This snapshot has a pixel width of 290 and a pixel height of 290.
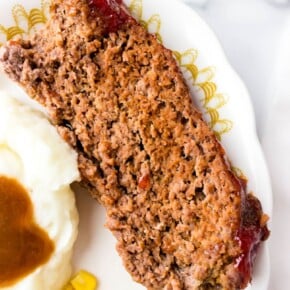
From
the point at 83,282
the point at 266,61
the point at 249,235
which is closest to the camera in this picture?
the point at 249,235

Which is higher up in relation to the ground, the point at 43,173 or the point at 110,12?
the point at 110,12

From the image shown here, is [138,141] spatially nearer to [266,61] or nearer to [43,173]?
[43,173]

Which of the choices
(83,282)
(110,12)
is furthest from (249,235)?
(110,12)

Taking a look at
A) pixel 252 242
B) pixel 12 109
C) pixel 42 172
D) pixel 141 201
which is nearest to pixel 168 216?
pixel 141 201

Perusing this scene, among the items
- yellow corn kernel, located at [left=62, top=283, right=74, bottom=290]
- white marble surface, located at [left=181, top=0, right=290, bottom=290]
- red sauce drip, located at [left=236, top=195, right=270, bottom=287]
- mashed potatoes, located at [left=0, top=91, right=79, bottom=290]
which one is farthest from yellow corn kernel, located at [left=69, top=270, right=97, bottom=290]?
white marble surface, located at [left=181, top=0, right=290, bottom=290]

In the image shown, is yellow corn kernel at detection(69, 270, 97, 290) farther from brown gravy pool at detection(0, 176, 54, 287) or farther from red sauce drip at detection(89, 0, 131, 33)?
red sauce drip at detection(89, 0, 131, 33)

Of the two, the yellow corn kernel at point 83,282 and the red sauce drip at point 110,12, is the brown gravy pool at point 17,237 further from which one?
the red sauce drip at point 110,12
